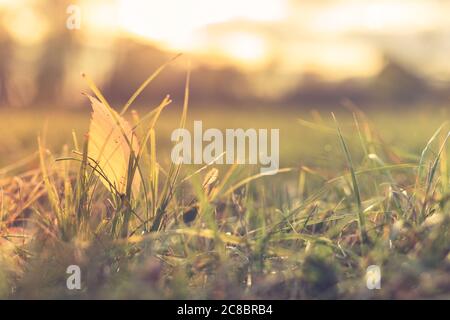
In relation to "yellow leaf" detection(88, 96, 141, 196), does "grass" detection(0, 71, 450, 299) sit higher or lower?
lower

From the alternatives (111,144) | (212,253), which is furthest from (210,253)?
(111,144)

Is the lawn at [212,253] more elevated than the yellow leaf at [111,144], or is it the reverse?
the yellow leaf at [111,144]

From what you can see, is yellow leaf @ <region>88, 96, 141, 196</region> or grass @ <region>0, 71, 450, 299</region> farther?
yellow leaf @ <region>88, 96, 141, 196</region>

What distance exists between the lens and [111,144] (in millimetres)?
1354

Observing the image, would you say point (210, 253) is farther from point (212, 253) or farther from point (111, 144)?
point (111, 144)

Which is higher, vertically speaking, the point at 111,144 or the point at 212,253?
the point at 111,144

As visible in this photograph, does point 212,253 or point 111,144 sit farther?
point 111,144

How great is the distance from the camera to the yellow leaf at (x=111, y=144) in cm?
130

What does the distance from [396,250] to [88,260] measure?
0.54 meters

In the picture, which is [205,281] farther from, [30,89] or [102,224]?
[30,89]

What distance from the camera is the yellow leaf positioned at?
130 cm

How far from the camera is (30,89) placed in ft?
33.3
